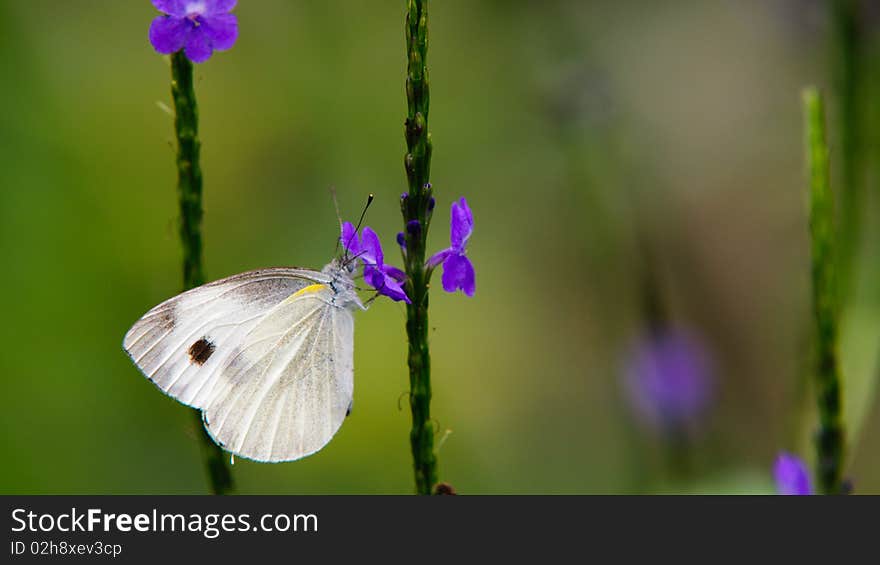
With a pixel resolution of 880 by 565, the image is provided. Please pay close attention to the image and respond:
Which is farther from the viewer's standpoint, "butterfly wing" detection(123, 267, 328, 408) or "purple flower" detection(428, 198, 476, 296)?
"butterfly wing" detection(123, 267, 328, 408)

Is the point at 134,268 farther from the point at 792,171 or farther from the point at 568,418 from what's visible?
the point at 792,171

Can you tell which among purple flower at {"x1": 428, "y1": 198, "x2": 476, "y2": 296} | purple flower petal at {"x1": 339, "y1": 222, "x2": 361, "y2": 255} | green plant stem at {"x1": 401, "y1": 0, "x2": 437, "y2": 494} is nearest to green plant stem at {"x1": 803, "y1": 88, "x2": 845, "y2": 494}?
purple flower at {"x1": 428, "y1": 198, "x2": 476, "y2": 296}

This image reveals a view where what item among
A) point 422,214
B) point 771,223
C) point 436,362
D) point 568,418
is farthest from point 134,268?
point 771,223

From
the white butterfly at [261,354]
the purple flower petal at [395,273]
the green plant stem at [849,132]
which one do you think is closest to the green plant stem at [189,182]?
the white butterfly at [261,354]

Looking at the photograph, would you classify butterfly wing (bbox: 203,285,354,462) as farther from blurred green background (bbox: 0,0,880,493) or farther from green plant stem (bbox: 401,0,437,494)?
blurred green background (bbox: 0,0,880,493)

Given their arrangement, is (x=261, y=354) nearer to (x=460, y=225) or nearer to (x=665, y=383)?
(x=460, y=225)

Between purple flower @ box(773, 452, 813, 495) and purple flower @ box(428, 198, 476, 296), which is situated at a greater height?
purple flower @ box(428, 198, 476, 296)
